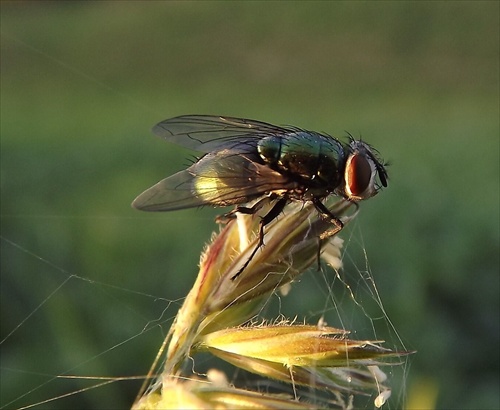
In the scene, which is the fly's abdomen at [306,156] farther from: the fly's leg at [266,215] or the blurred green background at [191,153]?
the blurred green background at [191,153]

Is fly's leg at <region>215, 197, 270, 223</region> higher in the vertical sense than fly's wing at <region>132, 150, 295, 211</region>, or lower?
lower

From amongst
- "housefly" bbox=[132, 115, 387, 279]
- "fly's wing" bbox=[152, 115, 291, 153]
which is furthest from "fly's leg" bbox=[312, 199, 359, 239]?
"fly's wing" bbox=[152, 115, 291, 153]

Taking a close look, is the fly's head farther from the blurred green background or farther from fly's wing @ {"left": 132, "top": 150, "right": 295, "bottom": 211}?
the blurred green background

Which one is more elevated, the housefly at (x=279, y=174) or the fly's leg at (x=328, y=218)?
the housefly at (x=279, y=174)

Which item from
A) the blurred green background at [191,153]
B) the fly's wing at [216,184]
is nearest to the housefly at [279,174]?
the fly's wing at [216,184]

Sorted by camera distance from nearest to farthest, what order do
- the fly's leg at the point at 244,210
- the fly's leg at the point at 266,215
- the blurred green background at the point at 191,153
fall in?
the fly's leg at the point at 266,215 → the fly's leg at the point at 244,210 → the blurred green background at the point at 191,153
